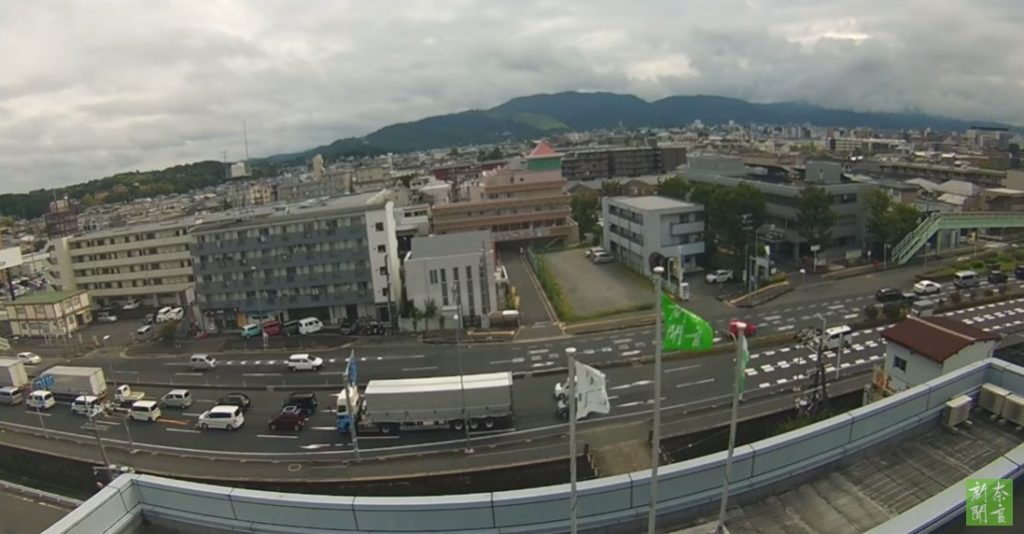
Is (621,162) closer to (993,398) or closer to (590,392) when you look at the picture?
(993,398)

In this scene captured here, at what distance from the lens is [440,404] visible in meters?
19.4

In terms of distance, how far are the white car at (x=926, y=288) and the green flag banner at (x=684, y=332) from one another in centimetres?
2937

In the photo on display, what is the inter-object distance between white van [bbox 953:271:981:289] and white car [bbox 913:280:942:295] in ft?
5.41

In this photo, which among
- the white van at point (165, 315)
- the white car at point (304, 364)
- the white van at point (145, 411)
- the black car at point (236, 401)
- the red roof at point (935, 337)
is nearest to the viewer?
the red roof at point (935, 337)

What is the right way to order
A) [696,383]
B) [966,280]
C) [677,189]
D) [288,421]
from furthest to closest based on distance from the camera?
[677,189], [966,280], [696,383], [288,421]

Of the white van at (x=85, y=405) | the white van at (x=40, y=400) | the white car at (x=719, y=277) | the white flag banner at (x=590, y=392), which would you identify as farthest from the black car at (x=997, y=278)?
the white van at (x=40, y=400)

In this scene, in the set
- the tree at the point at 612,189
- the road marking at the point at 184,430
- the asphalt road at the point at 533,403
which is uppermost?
the tree at the point at 612,189

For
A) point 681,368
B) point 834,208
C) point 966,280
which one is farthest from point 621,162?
point 681,368

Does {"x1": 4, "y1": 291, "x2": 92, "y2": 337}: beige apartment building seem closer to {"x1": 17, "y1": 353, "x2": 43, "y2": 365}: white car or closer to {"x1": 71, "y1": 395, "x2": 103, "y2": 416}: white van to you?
{"x1": 17, "y1": 353, "x2": 43, "y2": 365}: white car

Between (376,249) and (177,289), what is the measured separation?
20.0m

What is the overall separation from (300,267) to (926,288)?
3392 centimetres

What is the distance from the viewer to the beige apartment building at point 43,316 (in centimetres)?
3788

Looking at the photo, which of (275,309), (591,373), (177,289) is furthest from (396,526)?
(177,289)

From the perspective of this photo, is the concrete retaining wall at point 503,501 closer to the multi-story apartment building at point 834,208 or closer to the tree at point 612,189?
the multi-story apartment building at point 834,208
